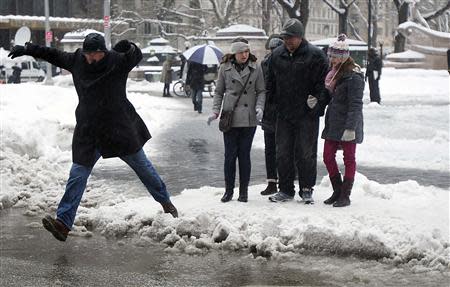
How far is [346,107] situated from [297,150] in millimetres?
647

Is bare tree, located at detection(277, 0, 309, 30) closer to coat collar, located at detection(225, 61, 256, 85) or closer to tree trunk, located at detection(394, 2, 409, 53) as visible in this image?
tree trunk, located at detection(394, 2, 409, 53)

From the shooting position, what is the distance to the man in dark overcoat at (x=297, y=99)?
26.0 ft

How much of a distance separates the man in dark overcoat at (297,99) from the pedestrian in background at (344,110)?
0.52ft

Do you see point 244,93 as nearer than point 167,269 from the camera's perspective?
No

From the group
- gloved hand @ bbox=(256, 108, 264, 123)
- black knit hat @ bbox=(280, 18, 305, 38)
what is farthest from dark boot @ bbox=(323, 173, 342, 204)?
black knit hat @ bbox=(280, 18, 305, 38)

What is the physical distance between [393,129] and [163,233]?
34.8 feet

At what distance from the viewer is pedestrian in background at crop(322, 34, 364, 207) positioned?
8.01m

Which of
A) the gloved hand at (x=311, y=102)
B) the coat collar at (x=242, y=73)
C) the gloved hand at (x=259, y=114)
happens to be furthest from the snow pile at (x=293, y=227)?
the coat collar at (x=242, y=73)

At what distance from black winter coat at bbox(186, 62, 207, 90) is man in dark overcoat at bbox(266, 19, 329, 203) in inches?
578

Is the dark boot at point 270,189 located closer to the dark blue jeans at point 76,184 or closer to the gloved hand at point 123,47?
the dark blue jeans at point 76,184

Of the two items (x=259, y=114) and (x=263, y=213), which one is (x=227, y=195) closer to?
(x=263, y=213)

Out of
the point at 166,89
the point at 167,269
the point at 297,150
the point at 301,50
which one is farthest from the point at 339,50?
the point at 166,89

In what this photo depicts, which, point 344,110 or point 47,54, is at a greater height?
point 47,54

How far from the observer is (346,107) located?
8094 mm
